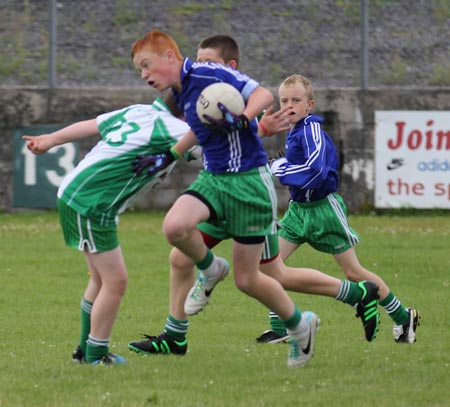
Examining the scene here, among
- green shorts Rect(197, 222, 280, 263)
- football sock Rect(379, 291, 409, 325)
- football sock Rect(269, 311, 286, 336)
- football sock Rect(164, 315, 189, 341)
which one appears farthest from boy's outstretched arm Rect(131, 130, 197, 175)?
football sock Rect(379, 291, 409, 325)

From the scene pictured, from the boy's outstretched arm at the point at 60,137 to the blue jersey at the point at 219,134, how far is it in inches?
23.4

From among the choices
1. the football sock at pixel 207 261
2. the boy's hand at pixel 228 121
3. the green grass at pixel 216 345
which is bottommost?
the green grass at pixel 216 345

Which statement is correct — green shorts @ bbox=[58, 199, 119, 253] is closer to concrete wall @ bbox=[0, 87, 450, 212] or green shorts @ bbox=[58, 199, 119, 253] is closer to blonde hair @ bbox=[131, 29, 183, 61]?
blonde hair @ bbox=[131, 29, 183, 61]

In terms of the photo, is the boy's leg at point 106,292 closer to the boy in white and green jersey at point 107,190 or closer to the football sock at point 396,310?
the boy in white and green jersey at point 107,190

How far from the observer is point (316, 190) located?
769 centimetres

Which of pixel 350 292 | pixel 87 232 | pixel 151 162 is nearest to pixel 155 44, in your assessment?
pixel 151 162

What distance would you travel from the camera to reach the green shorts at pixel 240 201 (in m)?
6.27

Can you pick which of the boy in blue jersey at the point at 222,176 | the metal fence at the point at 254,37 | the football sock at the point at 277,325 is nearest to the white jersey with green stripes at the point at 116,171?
the boy in blue jersey at the point at 222,176

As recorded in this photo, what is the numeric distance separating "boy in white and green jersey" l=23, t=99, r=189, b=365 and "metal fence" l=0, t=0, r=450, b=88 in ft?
33.7

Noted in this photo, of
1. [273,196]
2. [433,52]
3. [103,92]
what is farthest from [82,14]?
[273,196]

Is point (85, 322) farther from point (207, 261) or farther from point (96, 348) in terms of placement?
point (207, 261)

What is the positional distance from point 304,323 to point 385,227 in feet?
28.7

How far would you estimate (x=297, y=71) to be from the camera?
1689 centimetres

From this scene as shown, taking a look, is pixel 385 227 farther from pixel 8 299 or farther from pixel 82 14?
pixel 8 299
